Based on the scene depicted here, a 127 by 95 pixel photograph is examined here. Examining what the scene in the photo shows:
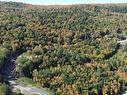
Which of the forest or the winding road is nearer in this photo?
the forest

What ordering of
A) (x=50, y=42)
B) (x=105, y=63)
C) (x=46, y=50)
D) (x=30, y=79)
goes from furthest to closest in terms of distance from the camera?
(x=50, y=42), (x=46, y=50), (x=105, y=63), (x=30, y=79)

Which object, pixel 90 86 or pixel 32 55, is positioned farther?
pixel 32 55

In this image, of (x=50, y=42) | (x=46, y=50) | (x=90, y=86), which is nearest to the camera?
(x=90, y=86)

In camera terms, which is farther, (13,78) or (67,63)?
(67,63)

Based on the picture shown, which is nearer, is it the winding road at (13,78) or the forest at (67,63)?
the forest at (67,63)

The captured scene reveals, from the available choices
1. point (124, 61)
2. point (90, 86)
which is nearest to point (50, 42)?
point (124, 61)

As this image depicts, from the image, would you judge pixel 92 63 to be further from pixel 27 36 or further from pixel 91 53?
pixel 27 36

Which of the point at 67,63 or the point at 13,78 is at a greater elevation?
the point at 67,63
